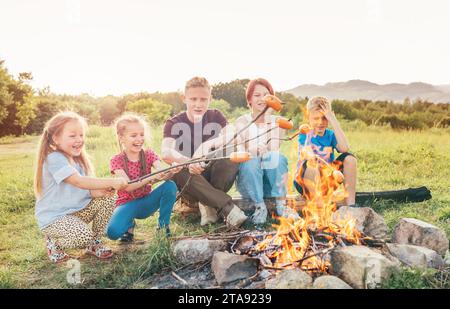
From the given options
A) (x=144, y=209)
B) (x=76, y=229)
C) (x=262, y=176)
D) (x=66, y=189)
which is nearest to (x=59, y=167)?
(x=66, y=189)

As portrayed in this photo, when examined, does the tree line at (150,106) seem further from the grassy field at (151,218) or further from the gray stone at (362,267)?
the gray stone at (362,267)

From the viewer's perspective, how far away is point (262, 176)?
3.40 m

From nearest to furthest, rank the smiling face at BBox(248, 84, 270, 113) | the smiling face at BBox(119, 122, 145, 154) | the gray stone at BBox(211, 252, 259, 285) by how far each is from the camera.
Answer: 1. the gray stone at BBox(211, 252, 259, 285)
2. the smiling face at BBox(119, 122, 145, 154)
3. the smiling face at BBox(248, 84, 270, 113)

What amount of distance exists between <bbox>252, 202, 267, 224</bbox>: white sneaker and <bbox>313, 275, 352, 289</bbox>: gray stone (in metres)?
1.02

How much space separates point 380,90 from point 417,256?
2010 millimetres

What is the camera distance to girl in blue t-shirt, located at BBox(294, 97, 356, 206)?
3.34 m

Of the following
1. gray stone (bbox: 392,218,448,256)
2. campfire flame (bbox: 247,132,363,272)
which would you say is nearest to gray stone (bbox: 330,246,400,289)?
campfire flame (bbox: 247,132,363,272)

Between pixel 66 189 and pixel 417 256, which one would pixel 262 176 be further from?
pixel 66 189

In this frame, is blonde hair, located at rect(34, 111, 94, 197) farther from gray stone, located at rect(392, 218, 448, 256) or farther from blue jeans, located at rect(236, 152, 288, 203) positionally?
gray stone, located at rect(392, 218, 448, 256)

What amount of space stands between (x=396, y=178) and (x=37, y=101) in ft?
11.7

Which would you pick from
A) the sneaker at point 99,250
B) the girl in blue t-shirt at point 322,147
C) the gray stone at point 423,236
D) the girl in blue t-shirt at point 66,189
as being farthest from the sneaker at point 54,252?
the gray stone at point 423,236

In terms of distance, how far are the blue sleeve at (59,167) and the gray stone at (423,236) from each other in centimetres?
215

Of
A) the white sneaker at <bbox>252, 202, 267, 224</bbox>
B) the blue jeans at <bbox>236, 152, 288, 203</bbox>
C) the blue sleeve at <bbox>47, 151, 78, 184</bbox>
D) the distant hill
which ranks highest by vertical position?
the distant hill
